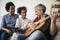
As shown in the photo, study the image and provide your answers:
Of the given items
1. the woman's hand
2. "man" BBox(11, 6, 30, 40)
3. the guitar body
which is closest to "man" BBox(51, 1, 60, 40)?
the woman's hand

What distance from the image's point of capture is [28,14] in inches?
71.0

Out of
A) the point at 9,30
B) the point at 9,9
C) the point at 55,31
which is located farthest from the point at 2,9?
the point at 55,31

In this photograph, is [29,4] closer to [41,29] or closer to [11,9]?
[11,9]

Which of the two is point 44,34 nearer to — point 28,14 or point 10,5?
point 28,14

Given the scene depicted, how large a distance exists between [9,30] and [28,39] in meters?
0.27

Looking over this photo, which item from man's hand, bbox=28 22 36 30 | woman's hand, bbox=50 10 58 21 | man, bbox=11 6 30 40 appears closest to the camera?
woman's hand, bbox=50 10 58 21

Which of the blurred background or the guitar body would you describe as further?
the blurred background

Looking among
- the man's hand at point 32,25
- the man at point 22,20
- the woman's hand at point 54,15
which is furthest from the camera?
the man at point 22,20

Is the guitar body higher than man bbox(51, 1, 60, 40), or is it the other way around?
man bbox(51, 1, 60, 40)

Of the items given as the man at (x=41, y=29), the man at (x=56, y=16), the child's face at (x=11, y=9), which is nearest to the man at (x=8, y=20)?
the child's face at (x=11, y=9)

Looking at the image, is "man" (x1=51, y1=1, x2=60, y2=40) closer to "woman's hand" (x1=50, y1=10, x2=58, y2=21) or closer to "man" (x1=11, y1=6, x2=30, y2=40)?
"woman's hand" (x1=50, y1=10, x2=58, y2=21)

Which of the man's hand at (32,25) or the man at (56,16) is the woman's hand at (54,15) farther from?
the man's hand at (32,25)

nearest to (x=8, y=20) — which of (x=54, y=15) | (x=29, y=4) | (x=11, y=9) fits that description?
(x=11, y=9)

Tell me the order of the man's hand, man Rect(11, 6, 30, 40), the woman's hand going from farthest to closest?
man Rect(11, 6, 30, 40) < the man's hand < the woman's hand
